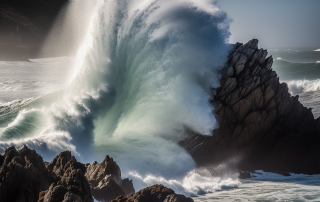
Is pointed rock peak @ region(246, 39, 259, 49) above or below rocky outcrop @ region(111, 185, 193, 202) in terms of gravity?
above

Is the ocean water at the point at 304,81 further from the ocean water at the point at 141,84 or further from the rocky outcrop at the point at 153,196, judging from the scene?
the rocky outcrop at the point at 153,196

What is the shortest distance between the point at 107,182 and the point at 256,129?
8318 mm

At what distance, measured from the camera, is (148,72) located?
1551cm

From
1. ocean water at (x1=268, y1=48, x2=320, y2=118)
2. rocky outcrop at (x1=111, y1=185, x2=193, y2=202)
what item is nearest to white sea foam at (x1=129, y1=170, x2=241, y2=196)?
rocky outcrop at (x1=111, y1=185, x2=193, y2=202)

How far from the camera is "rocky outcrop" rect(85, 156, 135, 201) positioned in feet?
29.2

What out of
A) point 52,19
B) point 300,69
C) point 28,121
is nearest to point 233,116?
point 28,121

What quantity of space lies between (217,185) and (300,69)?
43935 millimetres

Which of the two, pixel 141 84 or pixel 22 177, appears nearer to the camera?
pixel 22 177

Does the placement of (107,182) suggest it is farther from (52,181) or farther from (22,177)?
(22,177)

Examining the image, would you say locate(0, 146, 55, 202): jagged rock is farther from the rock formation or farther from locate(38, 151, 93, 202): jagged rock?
locate(38, 151, 93, 202): jagged rock

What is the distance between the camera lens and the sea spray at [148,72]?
1454cm

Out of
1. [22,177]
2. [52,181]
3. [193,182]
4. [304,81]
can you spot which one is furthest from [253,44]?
[304,81]

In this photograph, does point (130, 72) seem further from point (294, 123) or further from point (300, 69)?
point (300, 69)

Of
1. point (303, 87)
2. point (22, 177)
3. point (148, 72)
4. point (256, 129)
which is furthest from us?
point (303, 87)
